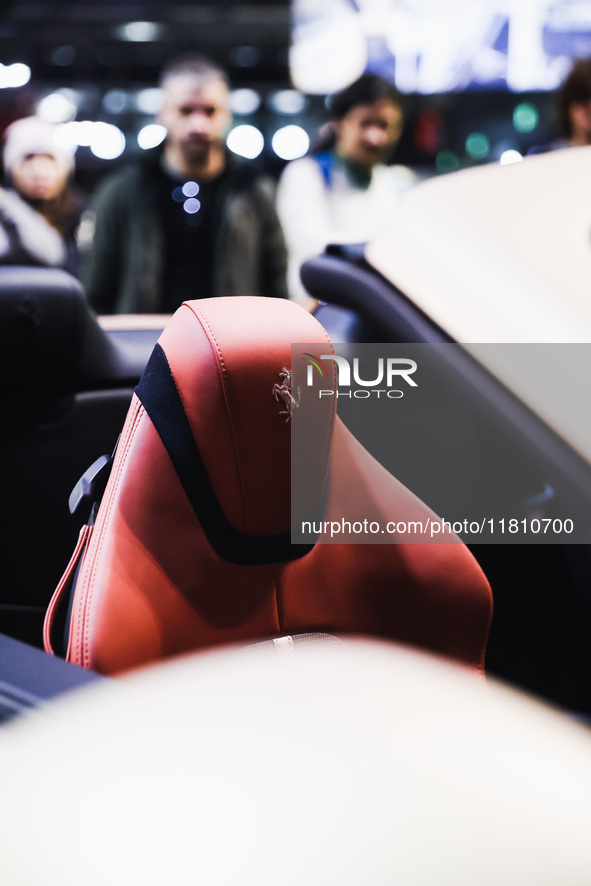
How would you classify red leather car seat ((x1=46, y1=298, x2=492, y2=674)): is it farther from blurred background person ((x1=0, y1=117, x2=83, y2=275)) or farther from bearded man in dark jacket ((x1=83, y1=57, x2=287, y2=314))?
blurred background person ((x1=0, y1=117, x2=83, y2=275))

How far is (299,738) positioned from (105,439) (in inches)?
24.0

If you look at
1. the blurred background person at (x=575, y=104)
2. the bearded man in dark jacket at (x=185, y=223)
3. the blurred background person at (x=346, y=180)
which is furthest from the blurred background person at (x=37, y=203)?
the blurred background person at (x=575, y=104)

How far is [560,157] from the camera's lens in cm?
106

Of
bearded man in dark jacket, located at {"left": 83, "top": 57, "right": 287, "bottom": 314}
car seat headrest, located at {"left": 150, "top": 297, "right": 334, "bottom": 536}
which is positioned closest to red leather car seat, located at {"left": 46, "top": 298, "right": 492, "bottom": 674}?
car seat headrest, located at {"left": 150, "top": 297, "right": 334, "bottom": 536}

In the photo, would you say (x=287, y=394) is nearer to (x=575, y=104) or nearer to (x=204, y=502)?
(x=204, y=502)

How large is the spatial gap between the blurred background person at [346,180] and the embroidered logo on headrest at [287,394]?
0.22 meters

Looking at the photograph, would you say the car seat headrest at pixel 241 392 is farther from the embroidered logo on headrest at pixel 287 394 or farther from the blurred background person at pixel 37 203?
the blurred background person at pixel 37 203

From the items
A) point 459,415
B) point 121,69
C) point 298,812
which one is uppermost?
point 121,69

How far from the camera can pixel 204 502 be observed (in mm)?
828

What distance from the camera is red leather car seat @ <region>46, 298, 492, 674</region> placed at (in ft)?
2.64

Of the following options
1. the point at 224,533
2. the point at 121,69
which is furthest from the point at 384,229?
the point at 121,69

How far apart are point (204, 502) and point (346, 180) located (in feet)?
3.16

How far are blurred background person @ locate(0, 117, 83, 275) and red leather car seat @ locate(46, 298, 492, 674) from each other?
566 mm

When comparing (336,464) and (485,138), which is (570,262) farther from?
(485,138)
